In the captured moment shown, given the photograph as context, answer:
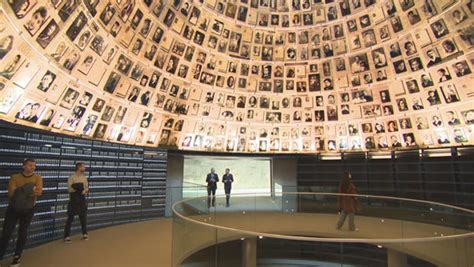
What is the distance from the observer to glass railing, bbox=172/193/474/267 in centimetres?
341

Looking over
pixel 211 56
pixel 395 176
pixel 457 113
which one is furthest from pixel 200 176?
pixel 457 113

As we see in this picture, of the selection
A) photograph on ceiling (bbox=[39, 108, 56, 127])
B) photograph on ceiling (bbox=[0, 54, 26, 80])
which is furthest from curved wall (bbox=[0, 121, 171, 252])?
photograph on ceiling (bbox=[0, 54, 26, 80])

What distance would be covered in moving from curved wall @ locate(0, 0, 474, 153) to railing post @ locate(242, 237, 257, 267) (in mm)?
5703

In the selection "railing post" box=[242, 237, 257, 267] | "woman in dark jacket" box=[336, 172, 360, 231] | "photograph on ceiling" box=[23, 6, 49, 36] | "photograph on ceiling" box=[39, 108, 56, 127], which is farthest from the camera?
"woman in dark jacket" box=[336, 172, 360, 231]

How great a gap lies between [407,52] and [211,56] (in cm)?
658

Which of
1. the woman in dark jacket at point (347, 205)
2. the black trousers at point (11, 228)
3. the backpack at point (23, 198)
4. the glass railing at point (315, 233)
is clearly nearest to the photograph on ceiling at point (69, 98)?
the backpack at point (23, 198)

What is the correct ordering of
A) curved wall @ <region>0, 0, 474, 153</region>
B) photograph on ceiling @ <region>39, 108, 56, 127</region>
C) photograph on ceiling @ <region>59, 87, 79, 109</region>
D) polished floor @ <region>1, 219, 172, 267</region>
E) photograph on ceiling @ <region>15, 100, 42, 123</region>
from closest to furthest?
1. polished floor @ <region>1, 219, 172, 267</region>
2. photograph on ceiling @ <region>15, 100, 42, 123</region>
3. curved wall @ <region>0, 0, 474, 153</region>
4. photograph on ceiling @ <region>39, 108, 56, 127</region>
5. photograph on ceiling @ <region>59, 87, 79, 109</region>

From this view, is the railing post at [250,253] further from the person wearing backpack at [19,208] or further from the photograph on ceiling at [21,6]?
the photograph on ceiling at [21,6]

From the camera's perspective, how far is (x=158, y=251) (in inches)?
241

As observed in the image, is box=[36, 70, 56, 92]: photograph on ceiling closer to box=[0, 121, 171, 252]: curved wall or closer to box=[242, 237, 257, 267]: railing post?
box=[0, 121, 171, 252]: curved wall

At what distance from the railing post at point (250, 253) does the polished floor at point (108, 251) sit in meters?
2.27

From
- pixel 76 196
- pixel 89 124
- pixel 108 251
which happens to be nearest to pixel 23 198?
pixel 76 196

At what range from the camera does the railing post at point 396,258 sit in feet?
10.9

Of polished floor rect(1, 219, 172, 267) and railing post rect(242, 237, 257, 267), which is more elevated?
railing post rect(242, 237, 257, 267)
